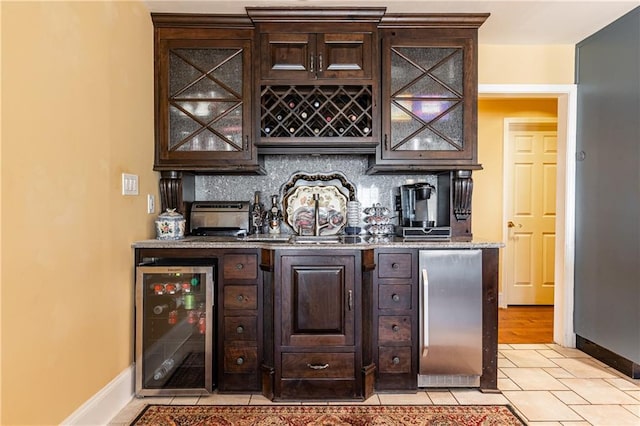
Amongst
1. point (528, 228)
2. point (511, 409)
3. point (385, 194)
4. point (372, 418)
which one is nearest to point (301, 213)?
point (385, 194)

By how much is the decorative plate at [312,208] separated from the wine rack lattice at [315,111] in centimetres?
49

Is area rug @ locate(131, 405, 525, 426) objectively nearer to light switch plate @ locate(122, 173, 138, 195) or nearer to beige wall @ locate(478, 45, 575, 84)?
light switch plate @ locate(122, 173, 138, 195)

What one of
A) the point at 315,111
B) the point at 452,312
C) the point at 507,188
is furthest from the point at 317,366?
the point at 507,188

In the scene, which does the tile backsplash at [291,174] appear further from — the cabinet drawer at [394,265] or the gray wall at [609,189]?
the gray wall at [609,189]

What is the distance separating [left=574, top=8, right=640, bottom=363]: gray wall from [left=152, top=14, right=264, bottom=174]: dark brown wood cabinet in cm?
263

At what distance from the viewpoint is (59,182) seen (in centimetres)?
167

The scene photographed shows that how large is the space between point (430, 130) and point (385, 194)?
64cm

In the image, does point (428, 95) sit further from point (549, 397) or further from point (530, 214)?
point (530, 214)

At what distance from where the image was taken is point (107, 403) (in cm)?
202

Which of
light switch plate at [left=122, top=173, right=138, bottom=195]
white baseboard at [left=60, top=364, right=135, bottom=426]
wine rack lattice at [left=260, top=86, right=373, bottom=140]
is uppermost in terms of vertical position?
wine rack lattice at [left=260, top=86, right=373, bottom=140]

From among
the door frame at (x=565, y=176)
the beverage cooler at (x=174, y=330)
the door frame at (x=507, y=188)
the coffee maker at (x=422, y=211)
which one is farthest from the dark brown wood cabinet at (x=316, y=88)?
the door frame at (x=507, y=188)

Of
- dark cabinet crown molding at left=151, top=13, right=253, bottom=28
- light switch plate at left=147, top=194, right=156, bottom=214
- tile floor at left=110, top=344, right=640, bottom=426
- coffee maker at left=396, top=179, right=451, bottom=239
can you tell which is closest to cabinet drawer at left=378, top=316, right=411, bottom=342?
tile floor at left=110, top=344, right=640, bottom=426

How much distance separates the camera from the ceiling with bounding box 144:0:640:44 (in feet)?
8.02

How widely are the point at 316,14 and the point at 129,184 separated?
1655mm
